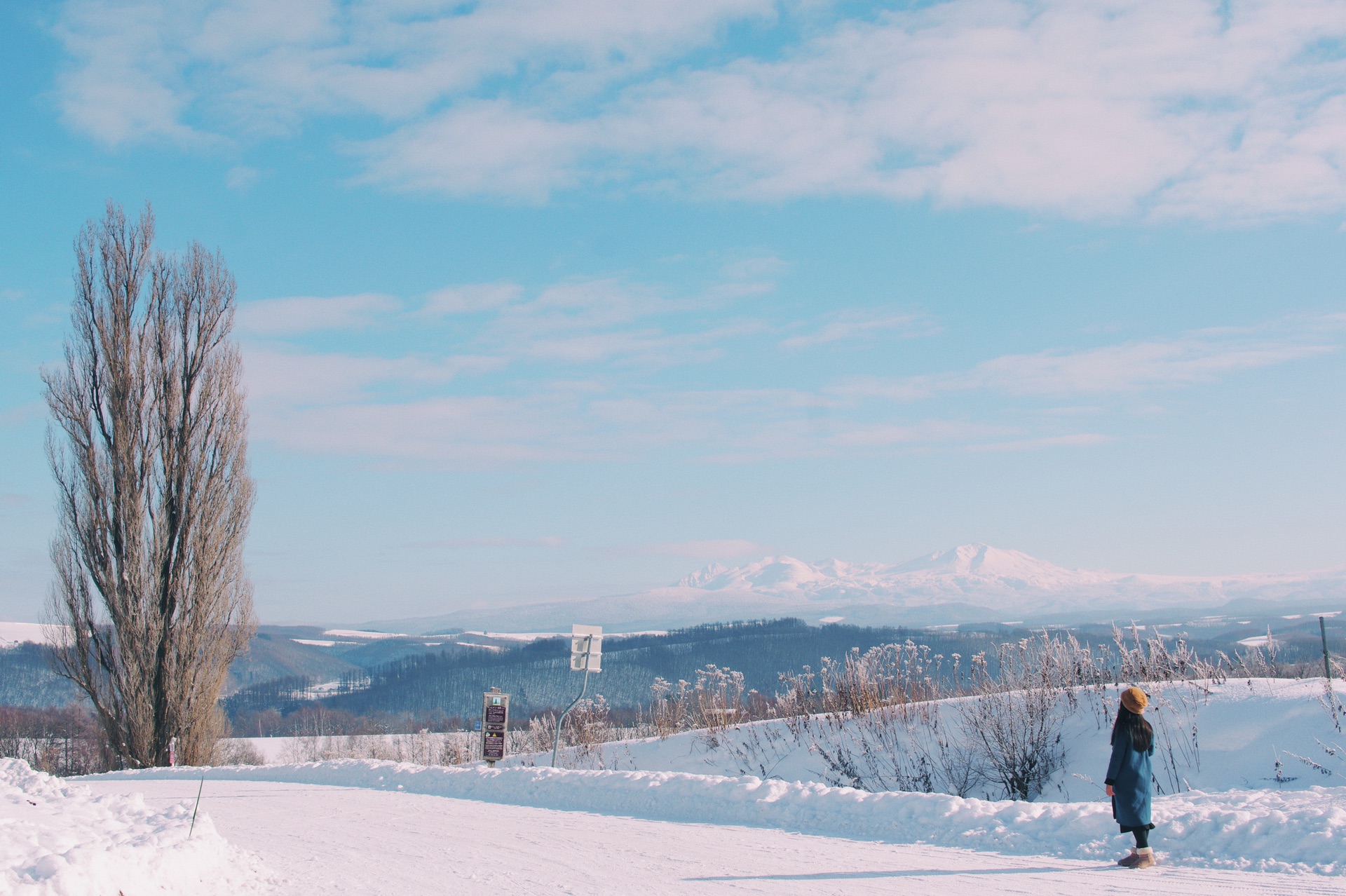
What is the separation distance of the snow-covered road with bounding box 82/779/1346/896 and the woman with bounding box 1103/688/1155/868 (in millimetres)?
237

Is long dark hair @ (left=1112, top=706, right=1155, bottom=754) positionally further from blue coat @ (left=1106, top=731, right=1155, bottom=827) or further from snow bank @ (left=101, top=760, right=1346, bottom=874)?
snow bank @ (left=101, top=760, right=1346, bottom=874)

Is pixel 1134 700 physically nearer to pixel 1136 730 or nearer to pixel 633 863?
pixel 1136 730

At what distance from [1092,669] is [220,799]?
46.0 ft

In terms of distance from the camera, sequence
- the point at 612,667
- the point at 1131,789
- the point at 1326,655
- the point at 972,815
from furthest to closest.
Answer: the point at 612,667 → the point at 1326,655 → the point at 972,815 → the point at 1131,789

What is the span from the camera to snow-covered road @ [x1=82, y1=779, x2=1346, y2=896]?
23.0 feet

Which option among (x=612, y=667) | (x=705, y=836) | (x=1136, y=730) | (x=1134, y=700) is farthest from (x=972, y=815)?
(x=612, y=667)

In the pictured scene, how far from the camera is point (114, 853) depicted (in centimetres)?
600

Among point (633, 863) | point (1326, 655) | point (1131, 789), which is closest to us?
point (1131, 789)

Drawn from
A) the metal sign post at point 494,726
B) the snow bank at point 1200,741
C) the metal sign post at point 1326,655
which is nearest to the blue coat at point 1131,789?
the snow bank at point 1200,741

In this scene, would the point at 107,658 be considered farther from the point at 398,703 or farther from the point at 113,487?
the point at 398,703

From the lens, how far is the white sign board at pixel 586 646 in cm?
1745

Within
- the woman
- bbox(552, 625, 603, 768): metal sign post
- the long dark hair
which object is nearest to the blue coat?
the woman

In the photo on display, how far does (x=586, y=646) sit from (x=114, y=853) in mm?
11907

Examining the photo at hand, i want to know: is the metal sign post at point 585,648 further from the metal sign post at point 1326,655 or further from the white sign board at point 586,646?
the metal sign post at point 1326,655
